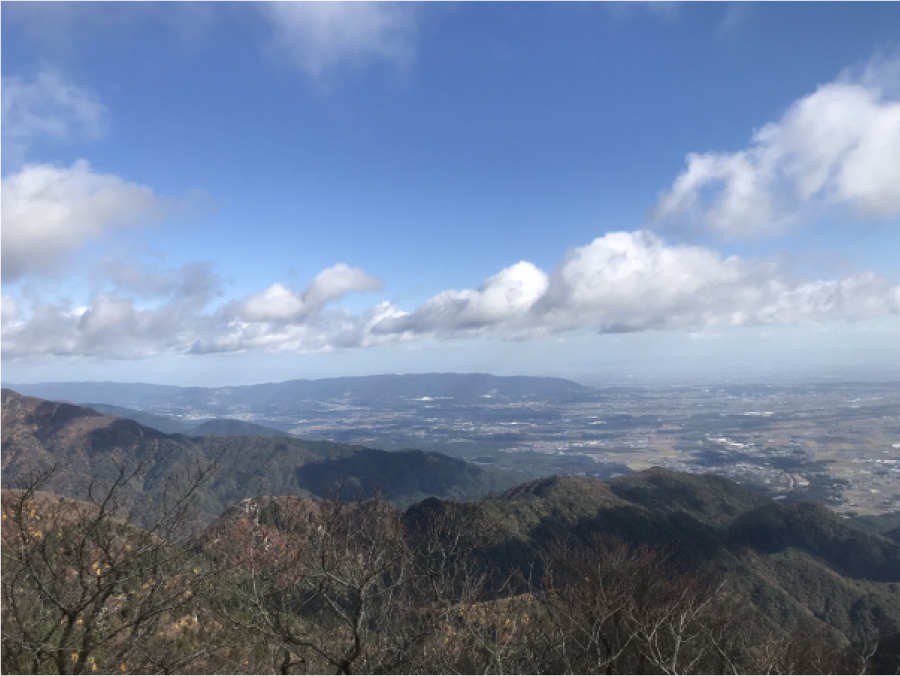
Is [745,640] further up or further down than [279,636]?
further down

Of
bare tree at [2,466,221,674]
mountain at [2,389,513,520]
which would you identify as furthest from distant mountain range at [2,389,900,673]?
mountain at [2,389,513,520]

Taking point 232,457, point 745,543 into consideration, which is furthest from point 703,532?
point 232,457

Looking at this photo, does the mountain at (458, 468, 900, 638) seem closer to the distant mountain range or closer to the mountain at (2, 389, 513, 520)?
the distant mountain range

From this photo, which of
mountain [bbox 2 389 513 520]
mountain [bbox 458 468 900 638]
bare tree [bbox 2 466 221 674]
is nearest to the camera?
bare tree [bbox 2 466 221 674]

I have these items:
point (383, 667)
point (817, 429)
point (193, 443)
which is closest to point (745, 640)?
point (383, 667)

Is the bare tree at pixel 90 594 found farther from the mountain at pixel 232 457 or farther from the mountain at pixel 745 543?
the mountain at pixel 232 457

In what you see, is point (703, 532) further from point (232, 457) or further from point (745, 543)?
point (232, 457)

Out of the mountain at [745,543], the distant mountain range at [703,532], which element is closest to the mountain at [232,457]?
the distant mountain range at [703,532]

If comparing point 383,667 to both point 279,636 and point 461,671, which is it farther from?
point 461,671
